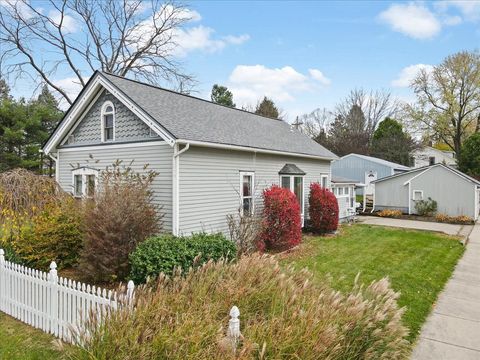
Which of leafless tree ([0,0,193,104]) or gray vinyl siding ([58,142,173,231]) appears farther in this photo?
leafless tree ([0,0,193,104])

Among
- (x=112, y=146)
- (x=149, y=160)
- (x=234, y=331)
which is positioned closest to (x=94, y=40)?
(x=112, y=146)

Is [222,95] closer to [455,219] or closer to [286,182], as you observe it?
[286,182]

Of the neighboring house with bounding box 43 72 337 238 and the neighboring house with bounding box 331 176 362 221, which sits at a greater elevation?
the neighboring house with bounding box 43 72 337 238

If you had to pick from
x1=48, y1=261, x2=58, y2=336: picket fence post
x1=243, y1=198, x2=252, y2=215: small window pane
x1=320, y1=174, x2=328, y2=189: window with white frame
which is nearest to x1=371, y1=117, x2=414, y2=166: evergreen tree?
x1=320, y1=174, x2=328, y2=189: window with white frame

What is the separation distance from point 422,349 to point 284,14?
504 inches

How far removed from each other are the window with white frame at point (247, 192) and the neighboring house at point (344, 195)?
805 centimetres

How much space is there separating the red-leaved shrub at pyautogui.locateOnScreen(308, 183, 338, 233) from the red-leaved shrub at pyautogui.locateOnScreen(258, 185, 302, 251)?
3339 mm

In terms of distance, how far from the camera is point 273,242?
11750 millimetres

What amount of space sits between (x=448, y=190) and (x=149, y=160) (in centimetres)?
2010

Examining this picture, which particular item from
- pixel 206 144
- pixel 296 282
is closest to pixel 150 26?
pixel 206 144

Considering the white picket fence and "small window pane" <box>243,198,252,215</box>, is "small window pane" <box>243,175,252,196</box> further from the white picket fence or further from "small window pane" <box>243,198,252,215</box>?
the white picket fence

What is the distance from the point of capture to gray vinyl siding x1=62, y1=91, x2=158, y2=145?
33.9 feet

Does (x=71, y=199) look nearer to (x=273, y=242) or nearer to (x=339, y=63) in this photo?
(x=273, y=242)

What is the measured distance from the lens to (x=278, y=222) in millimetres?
11711
